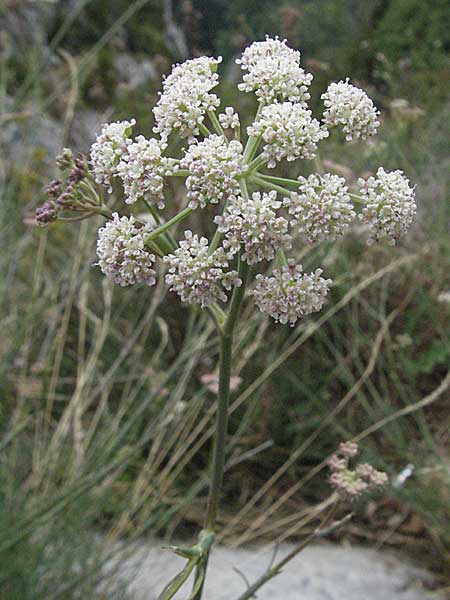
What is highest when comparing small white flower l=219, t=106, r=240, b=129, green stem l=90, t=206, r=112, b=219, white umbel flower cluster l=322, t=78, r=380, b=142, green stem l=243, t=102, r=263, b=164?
white umbel flower cluster l=322, t=78, r=380, b=142

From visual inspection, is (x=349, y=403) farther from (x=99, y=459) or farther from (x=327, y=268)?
(x=99, y=459)

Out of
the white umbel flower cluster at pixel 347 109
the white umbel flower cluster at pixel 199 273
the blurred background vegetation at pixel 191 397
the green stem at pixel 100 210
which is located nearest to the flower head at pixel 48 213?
the green stem at pixel 100 210

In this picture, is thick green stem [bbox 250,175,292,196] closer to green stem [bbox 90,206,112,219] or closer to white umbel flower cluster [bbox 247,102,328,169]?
white umbel flower cluster [bbox 247,102,328,169]

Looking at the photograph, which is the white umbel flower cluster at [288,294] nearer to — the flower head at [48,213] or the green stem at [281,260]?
the green stem at [281,260]

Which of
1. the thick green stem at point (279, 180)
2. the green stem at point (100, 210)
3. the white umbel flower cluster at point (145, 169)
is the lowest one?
the green stem at point (100, 210)

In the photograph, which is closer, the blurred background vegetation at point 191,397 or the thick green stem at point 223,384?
the thick green stem at point 223,384

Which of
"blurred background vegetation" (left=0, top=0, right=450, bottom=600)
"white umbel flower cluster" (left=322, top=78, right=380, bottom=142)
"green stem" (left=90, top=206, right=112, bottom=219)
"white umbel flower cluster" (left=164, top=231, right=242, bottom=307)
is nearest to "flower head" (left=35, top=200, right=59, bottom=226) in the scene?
"green stem" (left=90, top=206, right=112, bottom=219)

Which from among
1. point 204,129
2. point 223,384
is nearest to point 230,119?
point 204,129
